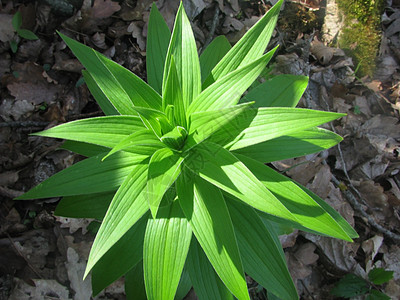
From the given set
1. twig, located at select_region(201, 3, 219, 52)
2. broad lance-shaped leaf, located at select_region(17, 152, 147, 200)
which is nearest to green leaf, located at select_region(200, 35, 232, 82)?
broad lance-shaped leaf, located at select_region(17, 152, 147, 200)

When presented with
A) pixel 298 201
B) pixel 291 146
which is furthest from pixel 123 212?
pixel 291 146

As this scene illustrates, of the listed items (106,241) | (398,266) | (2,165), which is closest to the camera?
(106,241)

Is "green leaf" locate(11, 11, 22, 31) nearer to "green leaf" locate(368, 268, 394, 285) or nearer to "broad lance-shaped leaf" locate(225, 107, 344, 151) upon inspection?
"broad lance-shaped leaf" locate(225, 107, 344, 151)

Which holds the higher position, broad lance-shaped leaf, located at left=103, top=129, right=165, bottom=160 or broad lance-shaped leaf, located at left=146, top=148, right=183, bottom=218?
Answer: broad lance-shaped leaf, located at left=103, top=129, right=165, bottom=160

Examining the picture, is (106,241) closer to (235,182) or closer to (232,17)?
(235,182)

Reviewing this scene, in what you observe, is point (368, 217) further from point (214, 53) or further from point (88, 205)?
point (88, 205)

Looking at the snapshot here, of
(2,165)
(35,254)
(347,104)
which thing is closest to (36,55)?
(2,165)

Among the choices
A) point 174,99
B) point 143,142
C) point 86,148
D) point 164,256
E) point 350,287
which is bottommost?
point 350,287
